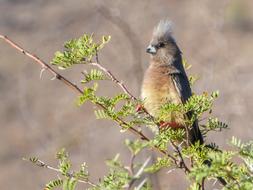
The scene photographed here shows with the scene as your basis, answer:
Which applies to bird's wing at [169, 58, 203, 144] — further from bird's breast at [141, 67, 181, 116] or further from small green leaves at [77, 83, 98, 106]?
small green leaves at [77, 83, 98, 106]

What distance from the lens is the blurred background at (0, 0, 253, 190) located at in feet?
38.3

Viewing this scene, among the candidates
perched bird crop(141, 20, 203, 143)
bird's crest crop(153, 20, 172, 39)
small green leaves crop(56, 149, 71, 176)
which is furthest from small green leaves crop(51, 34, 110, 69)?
bird's crest crop(153, 20, 172, 39)

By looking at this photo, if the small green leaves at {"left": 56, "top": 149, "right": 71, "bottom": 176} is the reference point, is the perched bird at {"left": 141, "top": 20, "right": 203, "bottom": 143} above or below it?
above

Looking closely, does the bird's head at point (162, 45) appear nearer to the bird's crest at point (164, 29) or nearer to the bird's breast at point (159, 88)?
the bird's crest at point (164, 29)

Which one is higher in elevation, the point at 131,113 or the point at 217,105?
the point at 217,105

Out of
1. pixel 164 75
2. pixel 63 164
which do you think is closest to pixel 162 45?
pixel 164 75

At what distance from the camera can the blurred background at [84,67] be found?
11.7 meters

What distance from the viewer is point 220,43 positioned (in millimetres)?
12031

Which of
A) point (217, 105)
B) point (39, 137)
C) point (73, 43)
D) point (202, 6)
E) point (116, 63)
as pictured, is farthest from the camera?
point (202, 6)

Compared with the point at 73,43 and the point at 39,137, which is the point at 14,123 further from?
the point at 73,43

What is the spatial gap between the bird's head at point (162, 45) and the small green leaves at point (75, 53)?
181cm

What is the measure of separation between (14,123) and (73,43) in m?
10.5

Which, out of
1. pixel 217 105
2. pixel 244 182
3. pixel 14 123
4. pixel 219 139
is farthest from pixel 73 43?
pixel 14 123

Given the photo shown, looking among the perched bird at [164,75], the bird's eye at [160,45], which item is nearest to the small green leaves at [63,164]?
the perched bird at [164,75]
